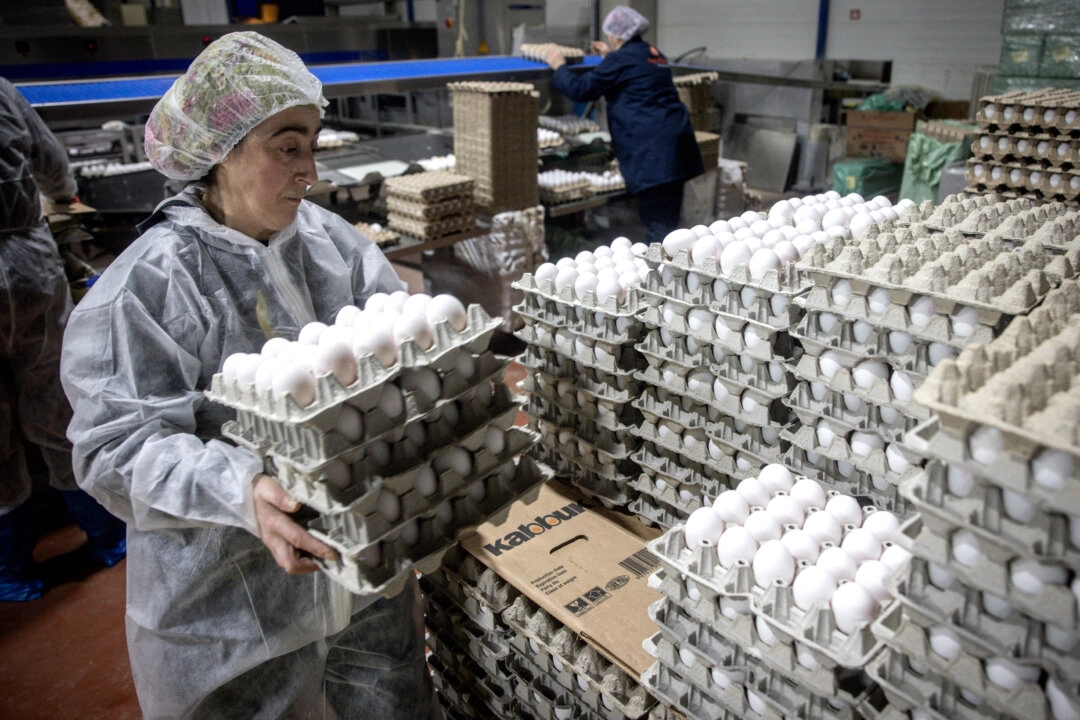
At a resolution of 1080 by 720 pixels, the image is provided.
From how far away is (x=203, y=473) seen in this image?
5.25ft

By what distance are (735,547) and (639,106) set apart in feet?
13.4

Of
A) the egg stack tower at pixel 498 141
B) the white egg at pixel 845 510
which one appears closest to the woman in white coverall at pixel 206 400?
the white egg at pixel 845 510

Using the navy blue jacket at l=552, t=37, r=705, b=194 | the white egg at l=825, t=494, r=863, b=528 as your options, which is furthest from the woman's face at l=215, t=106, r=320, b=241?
the navy blue jacket at l=552, t=37, r=705, b=194

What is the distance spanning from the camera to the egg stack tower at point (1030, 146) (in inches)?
116

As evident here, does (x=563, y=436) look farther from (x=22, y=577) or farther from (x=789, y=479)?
(x=22, y=577)

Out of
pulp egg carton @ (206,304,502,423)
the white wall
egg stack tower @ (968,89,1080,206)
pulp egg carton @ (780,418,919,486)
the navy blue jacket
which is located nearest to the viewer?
pulp egg carton @ (206,304,502,423)

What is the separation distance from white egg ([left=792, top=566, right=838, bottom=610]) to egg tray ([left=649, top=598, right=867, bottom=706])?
0.08 meters

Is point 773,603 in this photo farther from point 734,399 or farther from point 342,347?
point 342,347

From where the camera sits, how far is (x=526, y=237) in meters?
5.08

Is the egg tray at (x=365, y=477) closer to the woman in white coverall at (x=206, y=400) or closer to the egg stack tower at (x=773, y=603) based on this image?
the woman in white coverall at (x=206, y=400)

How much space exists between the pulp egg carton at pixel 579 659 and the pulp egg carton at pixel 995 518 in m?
0.91

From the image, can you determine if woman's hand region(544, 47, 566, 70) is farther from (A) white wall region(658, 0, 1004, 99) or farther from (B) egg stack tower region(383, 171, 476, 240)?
(A) white wall region(658, 0, 1004, 99)

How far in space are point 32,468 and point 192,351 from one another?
8.72ft

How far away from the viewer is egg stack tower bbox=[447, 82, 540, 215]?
15.2ft
